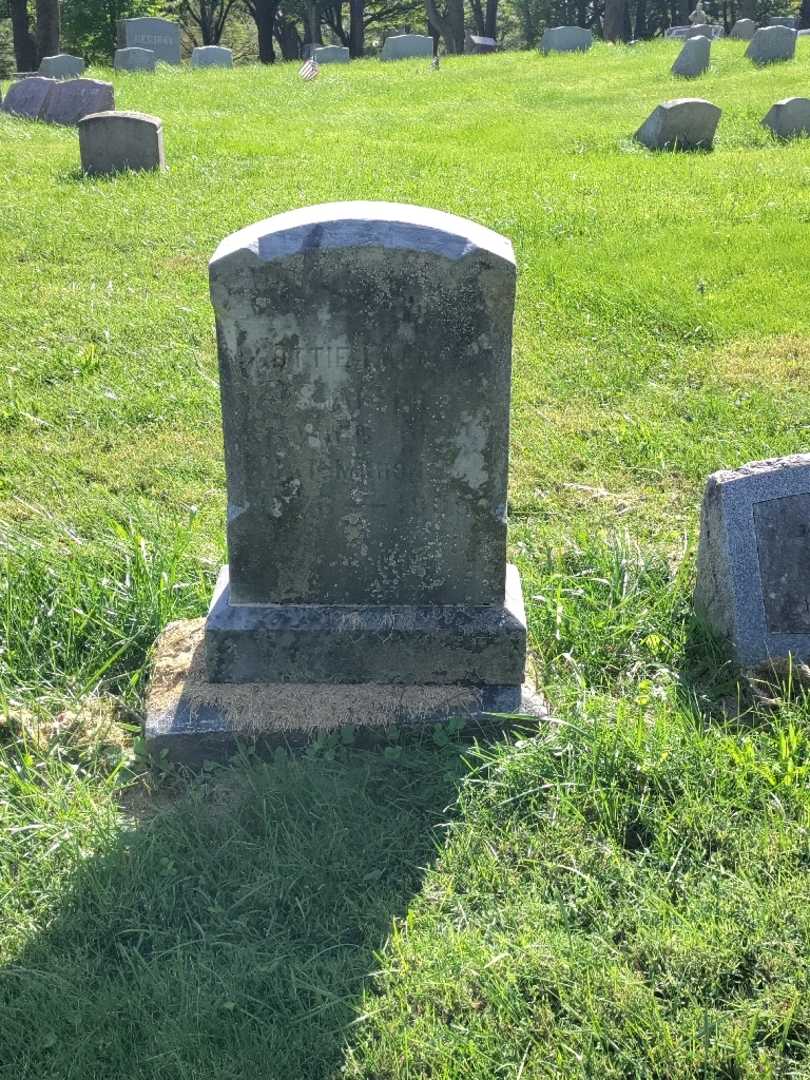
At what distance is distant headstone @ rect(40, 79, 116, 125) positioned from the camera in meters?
14.9

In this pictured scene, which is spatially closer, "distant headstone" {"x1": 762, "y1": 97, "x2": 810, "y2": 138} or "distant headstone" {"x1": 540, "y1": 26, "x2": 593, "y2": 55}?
"distant headstone" {"x1": 762, "y1": 97, "x2": 810, "y2": 138}

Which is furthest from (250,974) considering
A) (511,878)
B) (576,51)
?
(576,51)

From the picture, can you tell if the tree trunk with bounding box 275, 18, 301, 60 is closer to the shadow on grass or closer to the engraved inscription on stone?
the engraved inscription on stone

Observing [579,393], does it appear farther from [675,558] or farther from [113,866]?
[113,866]

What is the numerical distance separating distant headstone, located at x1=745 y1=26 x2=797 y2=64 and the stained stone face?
19201 mm

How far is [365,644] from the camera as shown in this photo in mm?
3314

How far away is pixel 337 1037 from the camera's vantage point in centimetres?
240

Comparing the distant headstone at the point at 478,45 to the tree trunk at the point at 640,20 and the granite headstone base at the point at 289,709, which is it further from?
the granite headstone base at the point at 289,709

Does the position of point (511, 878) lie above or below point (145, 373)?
below

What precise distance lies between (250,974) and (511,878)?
70 cm

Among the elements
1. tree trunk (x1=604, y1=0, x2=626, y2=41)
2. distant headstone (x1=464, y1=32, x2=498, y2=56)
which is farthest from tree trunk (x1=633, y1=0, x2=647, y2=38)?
tree trunk (x1=604, y1=0, x2=626, y2=41)

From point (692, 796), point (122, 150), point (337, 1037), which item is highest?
point (122, 150)

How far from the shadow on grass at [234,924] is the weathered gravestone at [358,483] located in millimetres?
251

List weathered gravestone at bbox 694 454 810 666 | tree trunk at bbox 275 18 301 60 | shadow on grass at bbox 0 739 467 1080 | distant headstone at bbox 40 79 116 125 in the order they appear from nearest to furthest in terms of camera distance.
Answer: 1. shadow on grass at bbox 0 739 467 1080
2. weathered gravestone at bbox 694 454 810 666
3. distant headstone at bbox 40 79 116 125
4. tree trunk at bbox 275 18 301 60
